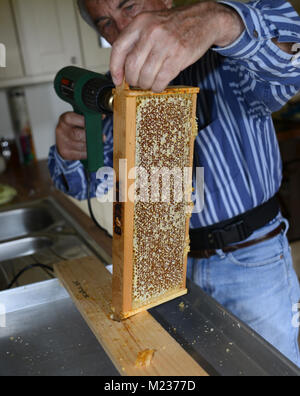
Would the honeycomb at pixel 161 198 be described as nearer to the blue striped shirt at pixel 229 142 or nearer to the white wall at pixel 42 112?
the blue striped shirt at pixel 229 142

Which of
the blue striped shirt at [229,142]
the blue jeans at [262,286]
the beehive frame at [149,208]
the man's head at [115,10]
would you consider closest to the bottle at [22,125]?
the man's head at [115,10]

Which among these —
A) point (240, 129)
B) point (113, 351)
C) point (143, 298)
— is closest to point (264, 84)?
point (240, 129)

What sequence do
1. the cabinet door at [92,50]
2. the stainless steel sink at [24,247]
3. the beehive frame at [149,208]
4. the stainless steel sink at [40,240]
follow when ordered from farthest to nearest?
the cabinet door at [92,50] < the stainless steel sink at [24,247] < the stainless steel sink at [40,240] < the beehive frame at [149,208]

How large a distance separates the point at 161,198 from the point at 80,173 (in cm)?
62

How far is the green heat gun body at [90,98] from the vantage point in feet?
3.05

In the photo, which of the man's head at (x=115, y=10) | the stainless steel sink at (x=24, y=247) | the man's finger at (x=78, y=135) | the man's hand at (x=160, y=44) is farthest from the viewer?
the stainless steel sink at (x=24, y=247)

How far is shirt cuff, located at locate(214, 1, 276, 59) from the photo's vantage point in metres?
0.69

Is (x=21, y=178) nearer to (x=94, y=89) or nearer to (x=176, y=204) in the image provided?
(x=94, y=89)

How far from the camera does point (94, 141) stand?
111 centimetres

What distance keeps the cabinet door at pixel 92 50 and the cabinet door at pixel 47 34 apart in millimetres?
38

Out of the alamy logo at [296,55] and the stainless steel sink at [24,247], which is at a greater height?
the alamy logo at [296,55]

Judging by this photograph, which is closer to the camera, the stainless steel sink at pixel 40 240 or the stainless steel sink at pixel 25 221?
the stainless steel sink at pixel 40 240

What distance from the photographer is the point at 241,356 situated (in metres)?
0.69
